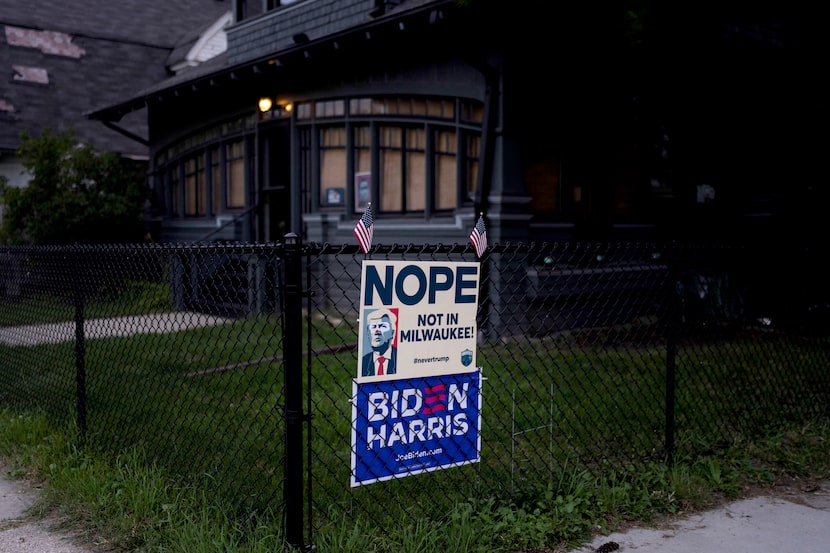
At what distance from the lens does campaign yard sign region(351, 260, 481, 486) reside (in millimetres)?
3408

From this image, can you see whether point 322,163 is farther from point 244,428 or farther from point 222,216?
point 244,428

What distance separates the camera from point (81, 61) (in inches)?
805

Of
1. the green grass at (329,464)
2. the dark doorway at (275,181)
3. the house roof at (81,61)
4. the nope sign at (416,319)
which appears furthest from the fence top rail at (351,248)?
the house roof at (81,61)

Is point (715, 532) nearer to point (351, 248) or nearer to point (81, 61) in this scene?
point (351, 248)

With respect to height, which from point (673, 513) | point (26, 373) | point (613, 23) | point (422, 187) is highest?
point (613, 23)

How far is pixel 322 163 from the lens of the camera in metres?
12.7

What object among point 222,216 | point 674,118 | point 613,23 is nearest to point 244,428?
point 613,23

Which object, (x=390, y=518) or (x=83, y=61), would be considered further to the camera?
(x=83, y=61)

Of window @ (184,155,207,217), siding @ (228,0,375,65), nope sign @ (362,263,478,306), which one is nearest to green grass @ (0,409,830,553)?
nope sign @ (362,263,478,306)

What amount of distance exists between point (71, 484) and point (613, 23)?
633cm

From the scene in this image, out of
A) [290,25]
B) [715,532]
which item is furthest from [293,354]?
[290,25]

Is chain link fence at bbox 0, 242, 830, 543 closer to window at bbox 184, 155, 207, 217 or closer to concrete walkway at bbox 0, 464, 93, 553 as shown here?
concrete walkway at bbox 0, 464, 93, 553

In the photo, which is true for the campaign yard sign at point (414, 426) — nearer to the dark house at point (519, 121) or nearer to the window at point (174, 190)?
the dark house at point (519, 121)

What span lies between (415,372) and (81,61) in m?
19.9
